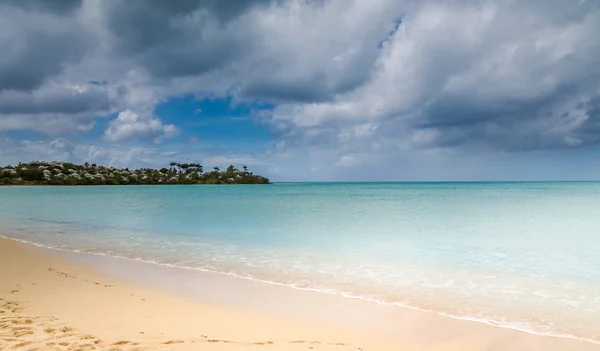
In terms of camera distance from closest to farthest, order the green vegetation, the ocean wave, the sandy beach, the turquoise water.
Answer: the sandy beach < the ocean wave < the turquoise water < the green vegetation

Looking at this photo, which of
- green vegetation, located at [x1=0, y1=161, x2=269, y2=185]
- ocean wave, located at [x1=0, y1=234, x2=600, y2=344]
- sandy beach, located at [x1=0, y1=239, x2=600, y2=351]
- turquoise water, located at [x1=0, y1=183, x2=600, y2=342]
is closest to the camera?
sandy beach, located at [x1=0, y1=239, x2=600, y2=351]

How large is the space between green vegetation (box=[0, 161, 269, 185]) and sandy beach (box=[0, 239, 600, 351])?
136 meters

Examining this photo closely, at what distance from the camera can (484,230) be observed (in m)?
17.3

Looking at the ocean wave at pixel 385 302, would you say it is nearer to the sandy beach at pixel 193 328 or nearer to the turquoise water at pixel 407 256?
the turquoise water at pixel 407 256

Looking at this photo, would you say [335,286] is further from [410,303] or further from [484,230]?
[484,230]

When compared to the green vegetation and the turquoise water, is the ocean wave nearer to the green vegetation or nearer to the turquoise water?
the turquoise water

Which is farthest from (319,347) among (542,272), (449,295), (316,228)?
(316,228)

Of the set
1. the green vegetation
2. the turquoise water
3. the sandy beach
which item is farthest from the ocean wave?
the green vegetation

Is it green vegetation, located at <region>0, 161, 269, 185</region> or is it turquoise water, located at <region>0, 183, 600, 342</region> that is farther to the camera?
green vegetation, located at <region>0, 161, 269, 185</region>

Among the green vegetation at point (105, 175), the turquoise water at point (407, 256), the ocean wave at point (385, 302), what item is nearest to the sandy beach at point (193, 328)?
the ocean wave at point (385, 302)

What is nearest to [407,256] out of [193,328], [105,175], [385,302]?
[385,302]

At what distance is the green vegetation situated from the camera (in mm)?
116562

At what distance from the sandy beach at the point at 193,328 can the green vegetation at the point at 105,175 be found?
448 feet

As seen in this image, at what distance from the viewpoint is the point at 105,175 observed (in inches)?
5207
